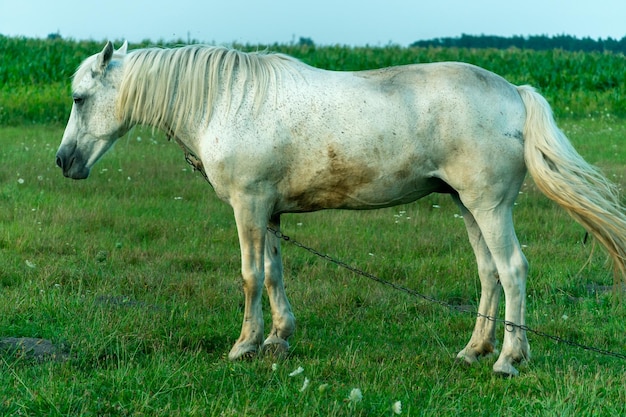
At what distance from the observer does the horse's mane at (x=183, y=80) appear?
5945 millimetres

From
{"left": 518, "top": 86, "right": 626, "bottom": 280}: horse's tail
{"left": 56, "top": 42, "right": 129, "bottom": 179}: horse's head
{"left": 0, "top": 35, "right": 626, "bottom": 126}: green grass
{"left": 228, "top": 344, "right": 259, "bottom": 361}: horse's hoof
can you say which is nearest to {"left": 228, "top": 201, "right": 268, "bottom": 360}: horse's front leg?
{"left": 228, "top": 344, "right": 259, "bottom": 361}: horse's hoof

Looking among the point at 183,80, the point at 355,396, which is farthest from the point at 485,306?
the point at 183,80

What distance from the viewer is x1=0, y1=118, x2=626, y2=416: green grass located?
16.0 ft

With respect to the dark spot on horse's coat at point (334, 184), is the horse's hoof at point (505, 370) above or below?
below

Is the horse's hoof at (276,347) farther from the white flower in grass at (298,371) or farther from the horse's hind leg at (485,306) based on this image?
the horse's hind leg at (485,306)

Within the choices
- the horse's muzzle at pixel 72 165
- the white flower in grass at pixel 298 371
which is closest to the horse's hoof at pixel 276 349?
the white flower in grass at pixel 298 371

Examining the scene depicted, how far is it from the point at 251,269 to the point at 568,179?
2154 millimetres

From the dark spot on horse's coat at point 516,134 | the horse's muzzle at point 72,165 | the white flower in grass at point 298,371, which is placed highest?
the dark spot on horse's coat at point 516,134

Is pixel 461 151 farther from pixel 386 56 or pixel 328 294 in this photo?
pixel 386 56

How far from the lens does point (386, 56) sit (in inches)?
1265

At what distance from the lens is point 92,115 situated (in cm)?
613

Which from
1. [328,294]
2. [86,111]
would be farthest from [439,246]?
[86,111]

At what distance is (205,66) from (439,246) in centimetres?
409

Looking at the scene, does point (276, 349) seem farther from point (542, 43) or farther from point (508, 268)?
point (542, 43)
